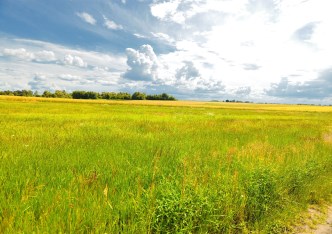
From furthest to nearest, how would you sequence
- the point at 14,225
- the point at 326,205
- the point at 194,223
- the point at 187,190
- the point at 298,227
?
the point at 326,205, the point at 298,227, the point at 187,190, the point at 194,223, the point at 14,225

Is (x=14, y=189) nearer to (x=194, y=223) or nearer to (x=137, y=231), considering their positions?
(x=137, y=231)

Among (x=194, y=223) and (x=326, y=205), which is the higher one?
(x=194, y=223)

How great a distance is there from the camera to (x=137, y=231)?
362cm

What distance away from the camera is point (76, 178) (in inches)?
200

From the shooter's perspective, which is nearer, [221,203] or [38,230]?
[38,230]

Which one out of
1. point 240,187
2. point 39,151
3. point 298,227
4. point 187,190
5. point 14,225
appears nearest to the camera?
point 14,225

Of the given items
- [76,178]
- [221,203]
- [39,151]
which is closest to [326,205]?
[221,203]

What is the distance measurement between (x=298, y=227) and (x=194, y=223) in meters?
2.39

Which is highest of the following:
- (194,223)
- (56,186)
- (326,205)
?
(56,186)

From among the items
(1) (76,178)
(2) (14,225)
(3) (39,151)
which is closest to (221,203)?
(1) (76,178)

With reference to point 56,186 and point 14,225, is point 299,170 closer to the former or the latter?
point 56,186

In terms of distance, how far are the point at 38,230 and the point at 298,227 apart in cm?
479

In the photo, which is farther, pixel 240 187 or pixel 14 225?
pixel 240 187

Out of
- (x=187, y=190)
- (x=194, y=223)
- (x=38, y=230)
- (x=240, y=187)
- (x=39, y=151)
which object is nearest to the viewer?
(x=38, y=230)
